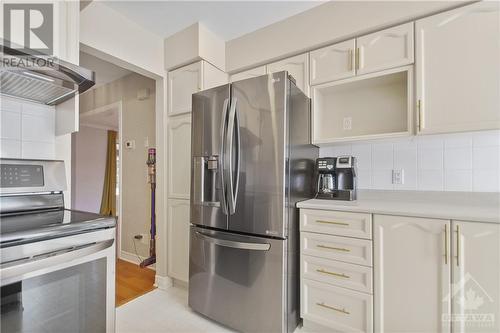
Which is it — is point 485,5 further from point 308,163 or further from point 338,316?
point 338,316

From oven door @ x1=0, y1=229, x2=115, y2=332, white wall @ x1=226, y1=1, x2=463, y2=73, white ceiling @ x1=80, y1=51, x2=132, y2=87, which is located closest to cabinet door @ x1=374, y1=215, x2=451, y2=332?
white wall @ x1=226, y1=1, x2=463, y2=73

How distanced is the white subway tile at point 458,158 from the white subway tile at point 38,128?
Answer: 2.77m

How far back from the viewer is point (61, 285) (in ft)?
3.40

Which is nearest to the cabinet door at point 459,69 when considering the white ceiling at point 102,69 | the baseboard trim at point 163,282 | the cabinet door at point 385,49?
the cabinet door at point 385,49

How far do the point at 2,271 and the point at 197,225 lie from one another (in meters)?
1.12

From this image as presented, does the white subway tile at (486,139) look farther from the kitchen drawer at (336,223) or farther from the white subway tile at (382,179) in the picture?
the kitchen drawer at (336,223)

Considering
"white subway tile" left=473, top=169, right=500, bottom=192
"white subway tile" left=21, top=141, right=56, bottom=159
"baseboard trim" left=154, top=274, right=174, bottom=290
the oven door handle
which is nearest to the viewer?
the oven door handle

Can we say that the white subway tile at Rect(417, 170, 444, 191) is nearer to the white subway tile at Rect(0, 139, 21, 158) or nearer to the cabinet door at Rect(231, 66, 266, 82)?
the cabinet door at Rect(231, 66, 266, 82)

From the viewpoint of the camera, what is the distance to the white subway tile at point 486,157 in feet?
5.22

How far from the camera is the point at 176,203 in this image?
2344 mm

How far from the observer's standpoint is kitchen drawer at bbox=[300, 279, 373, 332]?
4.80ft

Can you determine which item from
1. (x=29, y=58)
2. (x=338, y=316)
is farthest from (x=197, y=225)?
(x=29, y=58)

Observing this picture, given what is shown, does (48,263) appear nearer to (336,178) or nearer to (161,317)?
(161,317)

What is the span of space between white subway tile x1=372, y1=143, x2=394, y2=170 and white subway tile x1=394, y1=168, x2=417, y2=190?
12 centimetres
